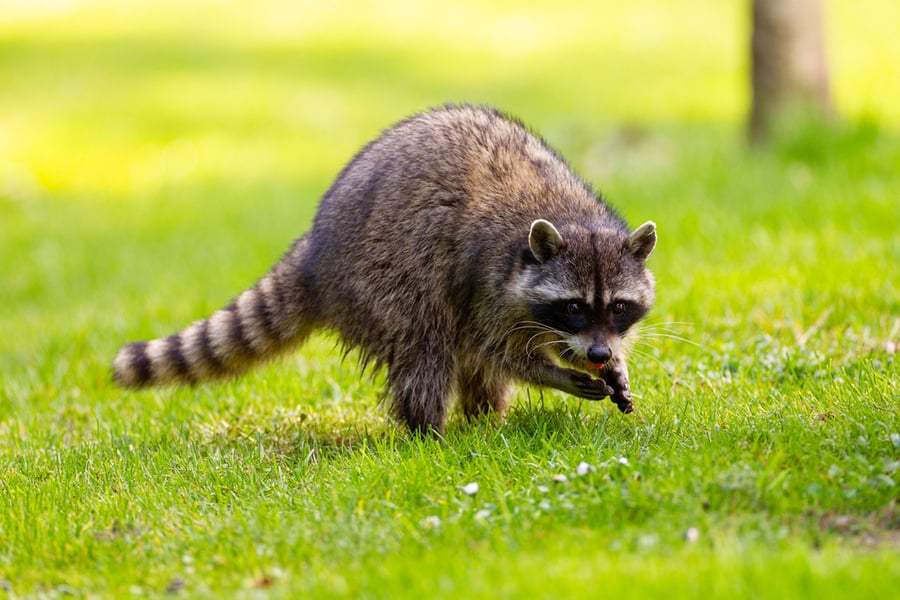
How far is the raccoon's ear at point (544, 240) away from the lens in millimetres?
5320

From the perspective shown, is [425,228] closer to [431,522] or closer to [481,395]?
[481,395]

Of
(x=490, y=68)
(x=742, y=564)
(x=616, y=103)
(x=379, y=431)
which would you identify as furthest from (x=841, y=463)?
(x=490, y=68)

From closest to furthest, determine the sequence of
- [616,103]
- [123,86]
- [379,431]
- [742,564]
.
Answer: [742,564]
[379,431]
[616,103]
[123,86]

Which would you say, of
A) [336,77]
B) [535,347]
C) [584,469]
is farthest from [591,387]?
[336,77]

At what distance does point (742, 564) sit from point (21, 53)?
66.9ft

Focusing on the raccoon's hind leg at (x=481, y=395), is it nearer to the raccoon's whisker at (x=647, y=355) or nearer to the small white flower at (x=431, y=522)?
the raccoon's whisker at (x=647, y=355)

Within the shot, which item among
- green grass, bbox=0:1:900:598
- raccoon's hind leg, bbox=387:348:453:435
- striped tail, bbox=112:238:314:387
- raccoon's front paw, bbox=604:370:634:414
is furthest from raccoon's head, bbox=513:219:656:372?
striped tail, bbox=112:238:314:387

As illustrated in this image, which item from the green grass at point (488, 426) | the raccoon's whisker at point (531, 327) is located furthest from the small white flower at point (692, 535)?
the raccoon's whisker at point (531, 327)

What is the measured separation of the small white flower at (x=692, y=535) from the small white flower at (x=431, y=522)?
89cm

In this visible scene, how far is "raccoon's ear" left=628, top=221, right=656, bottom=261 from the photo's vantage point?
5457 millimetres

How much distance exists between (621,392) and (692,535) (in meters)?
1.54

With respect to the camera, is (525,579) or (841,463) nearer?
(525,579)

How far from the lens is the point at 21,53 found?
2127 cm

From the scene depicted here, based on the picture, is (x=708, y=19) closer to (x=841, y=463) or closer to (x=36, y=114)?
(x=36, y=114)
